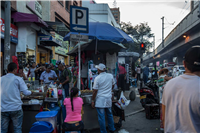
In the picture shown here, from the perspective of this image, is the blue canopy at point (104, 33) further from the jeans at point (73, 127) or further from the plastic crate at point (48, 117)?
the jeans at point (73, 127)

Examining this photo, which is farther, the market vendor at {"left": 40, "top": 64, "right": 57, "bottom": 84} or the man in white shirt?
the market vendor at {"left": 40, "top": 64, "right": 57, "bottom": 84}

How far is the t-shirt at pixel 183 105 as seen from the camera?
Result: 173 centimetres

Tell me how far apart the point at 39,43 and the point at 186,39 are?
17480 mm

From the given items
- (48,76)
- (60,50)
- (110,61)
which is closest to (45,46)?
(60,50)

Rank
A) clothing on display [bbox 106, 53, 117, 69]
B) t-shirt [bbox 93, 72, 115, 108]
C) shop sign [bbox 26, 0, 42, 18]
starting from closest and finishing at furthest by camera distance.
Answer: t-shirt [bbox 93, 72, 115, 108], clothing on display [bbox 106, 53, 117, 69], shop sign [bbox 26, 0, 42, 18]

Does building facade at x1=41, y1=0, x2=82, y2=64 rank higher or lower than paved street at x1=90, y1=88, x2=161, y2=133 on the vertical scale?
higher

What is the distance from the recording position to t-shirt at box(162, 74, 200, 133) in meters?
1.73

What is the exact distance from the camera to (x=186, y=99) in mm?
1772

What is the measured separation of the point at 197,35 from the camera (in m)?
17.8

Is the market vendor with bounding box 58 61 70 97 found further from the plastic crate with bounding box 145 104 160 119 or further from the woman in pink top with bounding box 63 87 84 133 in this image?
the plastic crate with bounding box 145 104 160 119

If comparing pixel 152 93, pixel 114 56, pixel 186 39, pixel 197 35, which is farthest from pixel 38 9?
pixel 186 39

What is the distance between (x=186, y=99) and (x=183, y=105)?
0.07m

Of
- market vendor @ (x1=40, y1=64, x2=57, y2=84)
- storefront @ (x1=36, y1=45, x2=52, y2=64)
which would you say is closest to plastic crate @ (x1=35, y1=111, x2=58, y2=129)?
market vendor @ (x1=40, y1=64, x2=57, y2=84)

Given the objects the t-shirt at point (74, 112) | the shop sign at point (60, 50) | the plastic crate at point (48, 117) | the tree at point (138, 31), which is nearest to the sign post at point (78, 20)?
the t-shirt at point (74, 112)
